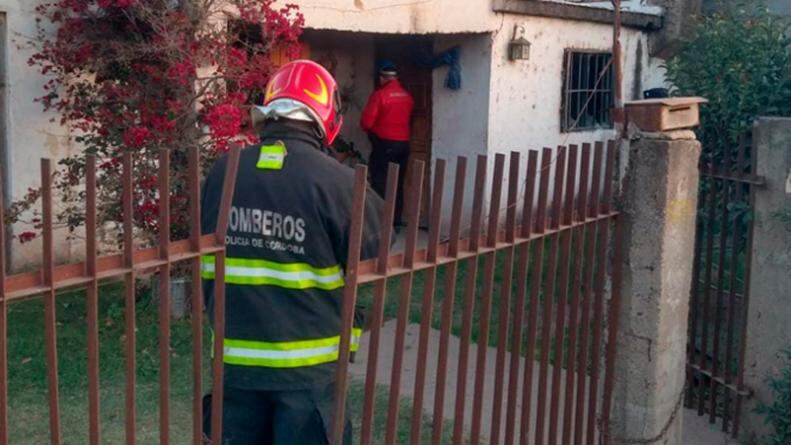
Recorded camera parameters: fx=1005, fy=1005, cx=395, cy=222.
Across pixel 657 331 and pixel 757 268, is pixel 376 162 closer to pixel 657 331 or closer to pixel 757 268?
pixel 757 268

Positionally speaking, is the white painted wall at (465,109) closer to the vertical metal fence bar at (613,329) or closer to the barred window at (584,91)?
the barred window at (584,91)

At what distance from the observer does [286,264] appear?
10.00ft

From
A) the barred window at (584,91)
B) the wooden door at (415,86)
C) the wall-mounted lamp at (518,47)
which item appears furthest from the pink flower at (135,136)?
the barred window at (584,91)

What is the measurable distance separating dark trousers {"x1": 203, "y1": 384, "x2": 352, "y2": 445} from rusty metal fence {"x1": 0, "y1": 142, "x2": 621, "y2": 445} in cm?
17

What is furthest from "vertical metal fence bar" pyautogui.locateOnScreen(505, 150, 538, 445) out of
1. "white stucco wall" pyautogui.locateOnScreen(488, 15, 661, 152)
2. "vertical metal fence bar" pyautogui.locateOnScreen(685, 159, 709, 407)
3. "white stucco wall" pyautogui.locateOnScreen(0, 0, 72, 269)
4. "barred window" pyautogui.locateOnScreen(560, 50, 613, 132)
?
"barred window" pyautogui.locateOnScreen(560, 50, 613, 132)

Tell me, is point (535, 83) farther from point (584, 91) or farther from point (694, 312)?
point (694, 312)

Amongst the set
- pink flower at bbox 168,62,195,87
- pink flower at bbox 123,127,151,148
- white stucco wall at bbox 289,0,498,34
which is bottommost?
pink flower at bbox 123,127,151,148

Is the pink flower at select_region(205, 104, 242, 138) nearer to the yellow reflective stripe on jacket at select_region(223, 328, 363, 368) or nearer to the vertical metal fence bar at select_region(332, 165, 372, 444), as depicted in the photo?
the yellow reflective stripe on jacket at select_region(223, 328, 363, 368)

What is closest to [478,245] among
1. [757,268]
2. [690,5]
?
[757,268]

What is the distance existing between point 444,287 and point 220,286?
112 centimetres

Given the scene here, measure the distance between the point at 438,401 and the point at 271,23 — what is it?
14.6ft

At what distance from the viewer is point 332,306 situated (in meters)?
3.11

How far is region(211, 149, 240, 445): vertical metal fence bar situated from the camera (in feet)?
8.39

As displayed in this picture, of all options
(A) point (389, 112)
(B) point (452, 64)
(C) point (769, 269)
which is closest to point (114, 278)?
(C) point (769, 269)
